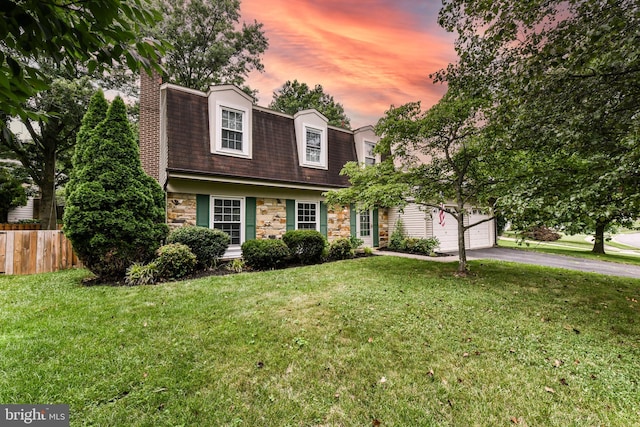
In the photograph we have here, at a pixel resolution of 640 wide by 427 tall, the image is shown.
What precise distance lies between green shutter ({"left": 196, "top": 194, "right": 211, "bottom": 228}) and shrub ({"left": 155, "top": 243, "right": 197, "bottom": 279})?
1666 millimetres

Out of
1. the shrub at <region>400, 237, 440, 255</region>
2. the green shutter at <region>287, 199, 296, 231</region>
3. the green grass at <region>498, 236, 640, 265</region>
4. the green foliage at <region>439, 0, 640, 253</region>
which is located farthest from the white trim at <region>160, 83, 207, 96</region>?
the green grass at <region>498, 236, 640, 265</region>

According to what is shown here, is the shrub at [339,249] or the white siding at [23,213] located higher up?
the white siding at [23,213]

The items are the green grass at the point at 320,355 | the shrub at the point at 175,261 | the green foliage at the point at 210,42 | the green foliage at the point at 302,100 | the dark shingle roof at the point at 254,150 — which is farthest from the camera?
the green foliage at the point at 302,100

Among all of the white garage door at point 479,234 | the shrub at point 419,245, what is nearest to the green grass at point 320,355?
the shrub at point 419,245

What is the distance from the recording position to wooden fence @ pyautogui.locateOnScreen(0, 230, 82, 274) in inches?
257

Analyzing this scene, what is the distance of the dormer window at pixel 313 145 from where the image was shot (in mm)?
10609

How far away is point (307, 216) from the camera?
10.4m

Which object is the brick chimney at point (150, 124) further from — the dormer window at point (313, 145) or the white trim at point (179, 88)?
the dormer window at point (313, 145)

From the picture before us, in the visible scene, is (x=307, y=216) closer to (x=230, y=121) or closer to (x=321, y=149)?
(x=321, y=149)

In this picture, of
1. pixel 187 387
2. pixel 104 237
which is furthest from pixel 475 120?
pixel 104 237

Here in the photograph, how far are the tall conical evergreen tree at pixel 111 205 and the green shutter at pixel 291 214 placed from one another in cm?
436

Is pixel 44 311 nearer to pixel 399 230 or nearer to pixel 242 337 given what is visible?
pixel 242 337

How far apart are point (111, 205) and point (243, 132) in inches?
182

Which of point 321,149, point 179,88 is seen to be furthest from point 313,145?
point 179,88
